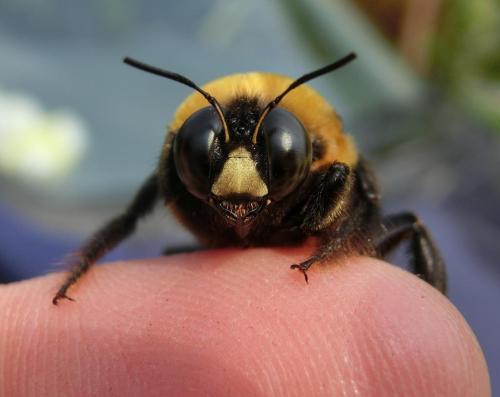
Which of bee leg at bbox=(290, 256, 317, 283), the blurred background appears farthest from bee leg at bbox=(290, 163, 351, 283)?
the blurred background

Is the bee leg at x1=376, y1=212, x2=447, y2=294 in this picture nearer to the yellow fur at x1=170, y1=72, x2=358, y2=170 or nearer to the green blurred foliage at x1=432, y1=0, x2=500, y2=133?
the yellow fur at x1=170, y1=72, x2=358, y2=170

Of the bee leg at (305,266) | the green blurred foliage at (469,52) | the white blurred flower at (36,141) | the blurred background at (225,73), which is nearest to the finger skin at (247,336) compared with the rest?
the bee leg at (305,266)

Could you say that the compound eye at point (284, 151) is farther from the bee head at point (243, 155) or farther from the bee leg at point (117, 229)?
the bee leg at point (117, 229)

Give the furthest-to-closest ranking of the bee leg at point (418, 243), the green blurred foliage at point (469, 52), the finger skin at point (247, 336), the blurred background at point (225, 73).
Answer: the green blurred foliage at point (469, 52) < the blurred background at point (225, 73) < the bee leg at point (418, 243) < the finger skin at point (247, 336)

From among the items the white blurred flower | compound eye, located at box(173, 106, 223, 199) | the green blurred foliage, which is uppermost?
the green blurred foliage

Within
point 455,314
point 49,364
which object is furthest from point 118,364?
point 455,314
